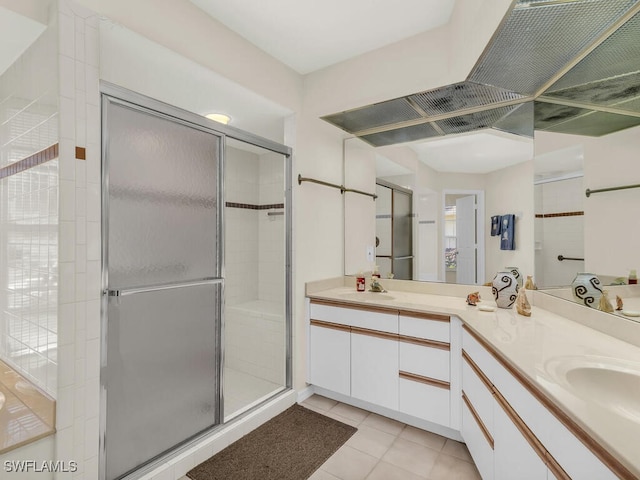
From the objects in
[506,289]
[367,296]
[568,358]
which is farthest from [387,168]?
[568,358]

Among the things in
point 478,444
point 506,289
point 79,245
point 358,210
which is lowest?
point 478,444

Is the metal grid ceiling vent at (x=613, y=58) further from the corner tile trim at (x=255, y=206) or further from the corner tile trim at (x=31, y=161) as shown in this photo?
the corner tile trim at (x=255, y=206)

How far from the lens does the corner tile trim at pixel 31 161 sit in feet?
4.54

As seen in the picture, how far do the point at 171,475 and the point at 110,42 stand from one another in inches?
91.5

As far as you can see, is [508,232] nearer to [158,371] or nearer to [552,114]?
[552,114]

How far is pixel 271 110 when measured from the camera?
2592 millimetres

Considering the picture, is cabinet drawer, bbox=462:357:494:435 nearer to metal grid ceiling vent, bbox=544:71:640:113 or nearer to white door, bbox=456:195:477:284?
white door, bbox=456:195:477:284

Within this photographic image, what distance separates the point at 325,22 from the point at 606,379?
7.73 ft

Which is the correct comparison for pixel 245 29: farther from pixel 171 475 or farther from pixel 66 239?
pixel 171 475

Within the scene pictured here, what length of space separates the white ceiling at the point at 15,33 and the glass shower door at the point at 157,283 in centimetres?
40

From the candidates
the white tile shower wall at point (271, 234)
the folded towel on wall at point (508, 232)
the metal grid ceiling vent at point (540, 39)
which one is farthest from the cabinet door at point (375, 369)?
the metal grid ceiling vent at point (540, 39)

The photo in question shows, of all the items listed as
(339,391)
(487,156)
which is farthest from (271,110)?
(339,391)

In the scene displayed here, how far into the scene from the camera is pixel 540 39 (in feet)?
4.93

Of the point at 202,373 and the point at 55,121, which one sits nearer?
the point at 55,121
